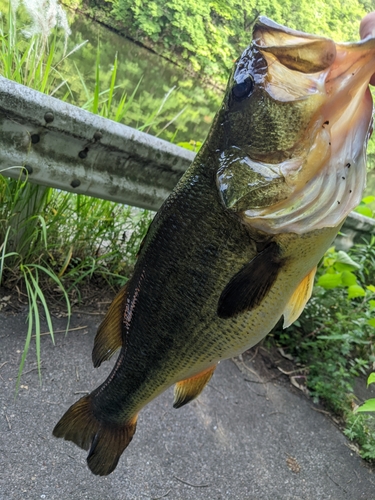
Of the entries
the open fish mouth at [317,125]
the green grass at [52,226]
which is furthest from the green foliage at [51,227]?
the open fish mouth at [317,125]

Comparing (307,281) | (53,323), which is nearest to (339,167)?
(307,281)

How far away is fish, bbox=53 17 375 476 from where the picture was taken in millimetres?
931

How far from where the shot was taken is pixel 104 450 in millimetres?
1308

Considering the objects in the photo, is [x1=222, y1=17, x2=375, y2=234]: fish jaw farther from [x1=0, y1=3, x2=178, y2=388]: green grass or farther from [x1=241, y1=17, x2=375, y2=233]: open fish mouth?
[x1=0, y1=3, x2=178, y2=388]: green grass

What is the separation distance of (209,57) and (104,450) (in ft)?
26.0

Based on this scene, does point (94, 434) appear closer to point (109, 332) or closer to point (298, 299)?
point (109, 332)

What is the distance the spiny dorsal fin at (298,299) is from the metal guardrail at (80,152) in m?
1.25

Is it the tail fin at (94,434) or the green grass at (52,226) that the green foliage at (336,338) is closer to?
the green grass at (52,226)

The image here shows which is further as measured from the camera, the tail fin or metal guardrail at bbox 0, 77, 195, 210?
metal guardrail at bbox 0, 77, 195, 210

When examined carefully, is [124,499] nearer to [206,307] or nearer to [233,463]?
[233,463]

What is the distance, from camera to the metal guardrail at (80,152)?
1.68 meters

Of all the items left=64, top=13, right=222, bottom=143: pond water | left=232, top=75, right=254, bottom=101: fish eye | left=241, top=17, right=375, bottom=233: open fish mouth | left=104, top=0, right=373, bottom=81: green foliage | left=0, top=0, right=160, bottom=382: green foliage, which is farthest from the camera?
left=64, top=13, right=222, bottom=143: pond water

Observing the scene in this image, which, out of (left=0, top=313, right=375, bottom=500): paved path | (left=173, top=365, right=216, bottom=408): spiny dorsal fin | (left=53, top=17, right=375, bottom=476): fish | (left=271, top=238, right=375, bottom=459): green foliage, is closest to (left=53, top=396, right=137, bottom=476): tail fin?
(left=53, top=17, right=375, bottom=476): fish

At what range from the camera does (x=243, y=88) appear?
1026 millimetres
